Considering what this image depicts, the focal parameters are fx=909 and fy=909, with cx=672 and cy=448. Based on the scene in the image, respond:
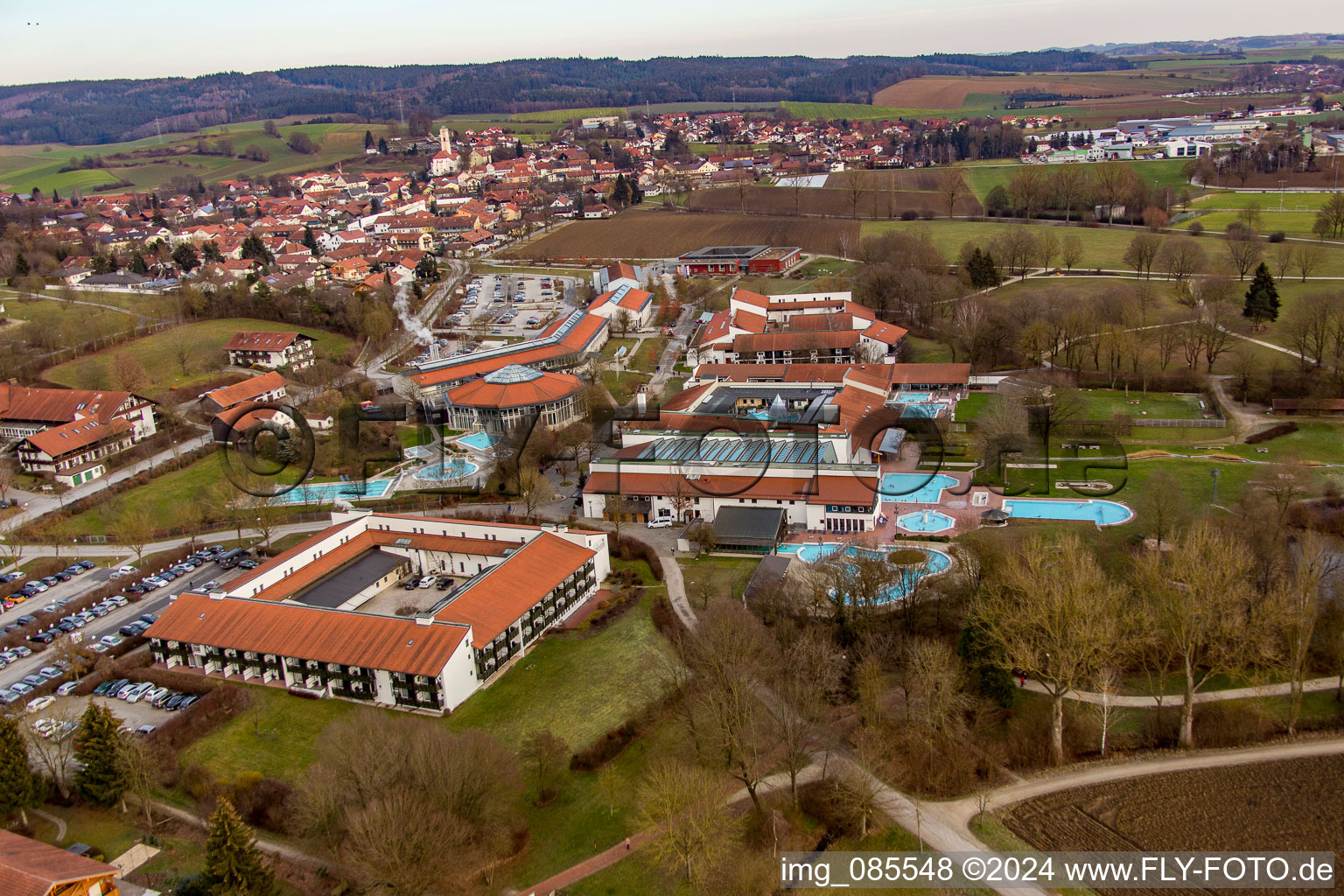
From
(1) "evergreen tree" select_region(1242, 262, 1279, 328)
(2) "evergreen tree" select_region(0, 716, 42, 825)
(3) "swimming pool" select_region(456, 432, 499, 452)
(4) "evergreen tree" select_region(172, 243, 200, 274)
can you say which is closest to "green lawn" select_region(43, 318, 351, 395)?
(4) "evergreen tree" select_region(172, 243, 200, 274)

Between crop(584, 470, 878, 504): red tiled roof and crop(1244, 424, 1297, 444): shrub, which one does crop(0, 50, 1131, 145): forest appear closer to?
crop(1244, 424, 1297, 444): shrub

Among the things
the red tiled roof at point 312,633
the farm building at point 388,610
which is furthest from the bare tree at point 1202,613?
the red tiled roof at point 312,633

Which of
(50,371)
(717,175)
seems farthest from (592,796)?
(717,175)

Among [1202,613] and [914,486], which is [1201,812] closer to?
[1202,613]

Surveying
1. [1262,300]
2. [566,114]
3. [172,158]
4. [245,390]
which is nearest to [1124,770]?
[1262,300]

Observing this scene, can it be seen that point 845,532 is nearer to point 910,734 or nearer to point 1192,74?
point 910,734

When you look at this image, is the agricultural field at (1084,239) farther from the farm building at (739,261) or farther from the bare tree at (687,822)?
the bare tree at (687,822)
